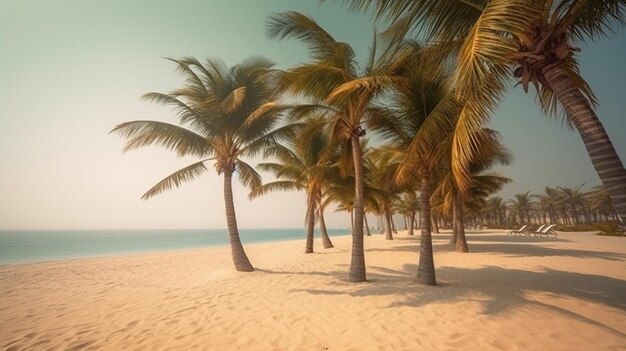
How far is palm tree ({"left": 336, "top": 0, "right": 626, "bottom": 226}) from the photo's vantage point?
3.22 meters

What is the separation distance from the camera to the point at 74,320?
565 centimetres

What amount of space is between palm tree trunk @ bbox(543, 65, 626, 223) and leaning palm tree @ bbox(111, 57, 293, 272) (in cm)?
820

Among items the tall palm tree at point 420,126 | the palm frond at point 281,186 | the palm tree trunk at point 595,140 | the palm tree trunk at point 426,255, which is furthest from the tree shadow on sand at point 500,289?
the palm frond at point 281,186

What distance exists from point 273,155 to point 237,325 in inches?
358

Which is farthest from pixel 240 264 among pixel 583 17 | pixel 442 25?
pixel 583 17

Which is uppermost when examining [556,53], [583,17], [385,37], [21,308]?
[385,37]

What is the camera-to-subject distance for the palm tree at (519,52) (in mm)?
3219

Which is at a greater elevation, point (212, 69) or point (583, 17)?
point (212, 69)

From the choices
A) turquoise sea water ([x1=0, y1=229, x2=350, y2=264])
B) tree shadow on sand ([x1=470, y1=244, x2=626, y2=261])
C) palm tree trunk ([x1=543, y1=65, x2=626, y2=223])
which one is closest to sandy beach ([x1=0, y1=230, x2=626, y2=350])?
palm tree trunk ([x1=543, y1=65, x2=626, y2=223])

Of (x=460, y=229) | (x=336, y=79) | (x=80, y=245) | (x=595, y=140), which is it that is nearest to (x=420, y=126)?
(x=336, y=79)

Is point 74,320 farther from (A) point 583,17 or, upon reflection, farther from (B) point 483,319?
(A) point 583,17

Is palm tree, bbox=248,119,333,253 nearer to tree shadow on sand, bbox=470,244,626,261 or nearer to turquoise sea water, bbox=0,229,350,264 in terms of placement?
tree shadow on sand, bbox=470,244,626,261

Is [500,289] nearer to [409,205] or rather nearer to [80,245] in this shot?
[409,205]

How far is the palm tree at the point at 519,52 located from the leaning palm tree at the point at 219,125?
6694 mm
